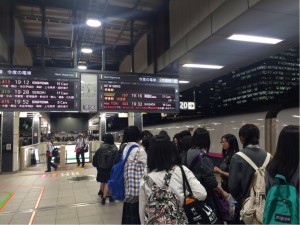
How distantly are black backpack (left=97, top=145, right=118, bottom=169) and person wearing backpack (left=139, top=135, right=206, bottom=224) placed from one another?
355 centimetres

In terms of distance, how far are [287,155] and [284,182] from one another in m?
0.19

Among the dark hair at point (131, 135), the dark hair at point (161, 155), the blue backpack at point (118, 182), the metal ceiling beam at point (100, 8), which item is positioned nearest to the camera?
the dark hair at point (161, 155)

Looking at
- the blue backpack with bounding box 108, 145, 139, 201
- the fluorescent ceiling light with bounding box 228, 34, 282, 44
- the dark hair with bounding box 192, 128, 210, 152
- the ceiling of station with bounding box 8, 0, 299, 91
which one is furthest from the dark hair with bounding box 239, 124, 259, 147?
the fluorescent ceiling light with bounding box 228, 34, 282, 44

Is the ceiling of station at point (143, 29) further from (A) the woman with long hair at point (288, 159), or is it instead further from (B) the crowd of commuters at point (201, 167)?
(A) the woman with long hair at point (288, 159)

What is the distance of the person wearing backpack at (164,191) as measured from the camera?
1.97 meters

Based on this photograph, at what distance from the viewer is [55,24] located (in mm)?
7918

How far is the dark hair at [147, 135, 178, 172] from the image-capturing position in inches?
82.0

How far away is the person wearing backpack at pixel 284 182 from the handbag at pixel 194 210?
0.49m

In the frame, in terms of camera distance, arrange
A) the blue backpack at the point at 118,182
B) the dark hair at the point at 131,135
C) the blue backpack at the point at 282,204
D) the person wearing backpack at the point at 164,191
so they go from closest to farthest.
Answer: the blue backpack at the point at 282,204, the person wearing backpack at the point at 164,191, the blue backpack at the point at 118,182, the dark hair at the point at 131,135

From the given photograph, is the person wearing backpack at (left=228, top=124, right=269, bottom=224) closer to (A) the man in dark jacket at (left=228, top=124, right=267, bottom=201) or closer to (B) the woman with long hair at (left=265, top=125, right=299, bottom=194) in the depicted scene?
(A) the man in dark jacket at (left=228, top=124, right=267, bottom=201)

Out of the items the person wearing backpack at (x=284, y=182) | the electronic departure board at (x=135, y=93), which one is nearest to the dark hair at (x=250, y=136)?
the person wearing backpack at (x=284, y=182)

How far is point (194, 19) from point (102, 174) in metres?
3.61

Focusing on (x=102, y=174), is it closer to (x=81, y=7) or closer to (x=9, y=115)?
(x=81, y=7)

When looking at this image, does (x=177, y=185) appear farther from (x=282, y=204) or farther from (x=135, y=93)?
(x=135, y=93)
